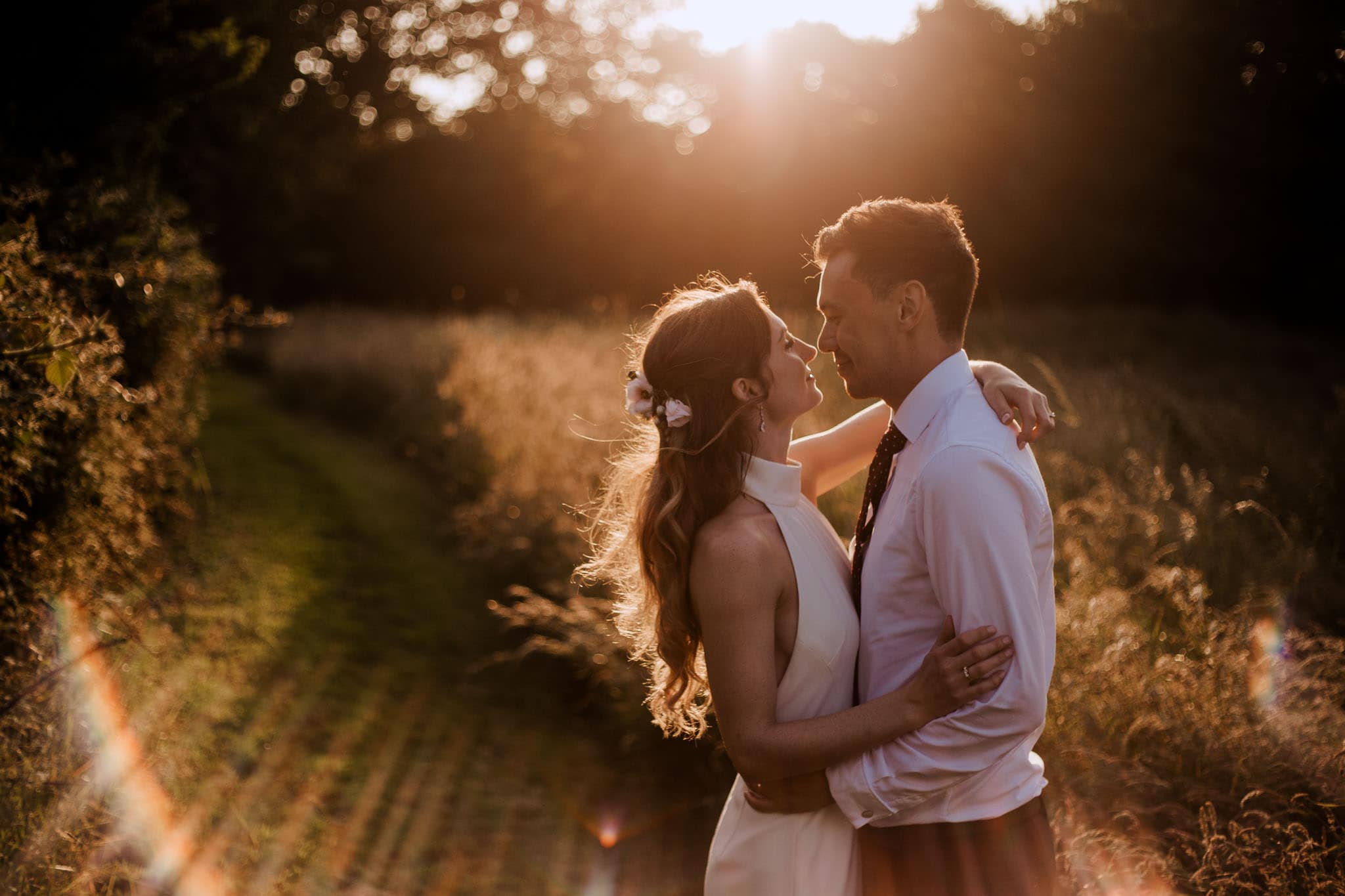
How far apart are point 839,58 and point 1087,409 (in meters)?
16.9

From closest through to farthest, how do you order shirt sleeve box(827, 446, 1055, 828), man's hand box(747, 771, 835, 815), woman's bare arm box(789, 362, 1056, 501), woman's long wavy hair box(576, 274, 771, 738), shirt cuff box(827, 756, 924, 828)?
shirt sleeve box(827, 446, 1055, 828) → shirt cuff box(827, 756, 924, 828) → man's hand box(747, 771, 835, 815) → woman's long wavy hair box(576, 274, 771, 738) → woman's bare arm box(789, 362, 1056, 501)

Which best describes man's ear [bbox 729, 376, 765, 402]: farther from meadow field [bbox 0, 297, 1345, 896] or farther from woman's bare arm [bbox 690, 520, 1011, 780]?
meadow field [bbox 0, 297, 1345, 896]

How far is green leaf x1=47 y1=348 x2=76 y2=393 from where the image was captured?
270cm

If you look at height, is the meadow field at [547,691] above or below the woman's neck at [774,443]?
below

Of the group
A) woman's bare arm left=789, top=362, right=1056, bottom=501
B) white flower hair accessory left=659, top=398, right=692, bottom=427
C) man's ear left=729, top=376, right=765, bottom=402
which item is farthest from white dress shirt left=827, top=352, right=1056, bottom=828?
woman's bare arm left=789, top=362, right=1056, bottom=501

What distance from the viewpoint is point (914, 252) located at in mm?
2320

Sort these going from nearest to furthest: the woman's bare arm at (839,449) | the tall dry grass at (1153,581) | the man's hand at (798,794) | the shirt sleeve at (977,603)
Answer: the shirt sleeve at (977,603), the man's hand at (798,794), the tall dry grass at (1153,581), the woman's bare arm at (839,449)

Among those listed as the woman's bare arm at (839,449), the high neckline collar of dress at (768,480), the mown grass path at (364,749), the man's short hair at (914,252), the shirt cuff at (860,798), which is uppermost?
the man's short hair at (914,252)

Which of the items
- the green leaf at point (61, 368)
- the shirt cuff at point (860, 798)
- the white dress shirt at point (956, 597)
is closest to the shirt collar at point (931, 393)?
the white dress shirt at point (956, 597)

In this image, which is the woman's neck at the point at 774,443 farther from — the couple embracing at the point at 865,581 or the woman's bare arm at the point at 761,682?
the woman's bare arm at the point at 761,682

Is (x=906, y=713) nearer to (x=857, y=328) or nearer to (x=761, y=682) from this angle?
(x=761, y=682)

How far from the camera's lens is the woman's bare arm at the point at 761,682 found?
2.03m

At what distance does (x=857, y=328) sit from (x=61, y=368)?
2248mm

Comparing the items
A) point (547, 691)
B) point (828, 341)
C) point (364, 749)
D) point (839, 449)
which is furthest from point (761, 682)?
point (547, 691)
